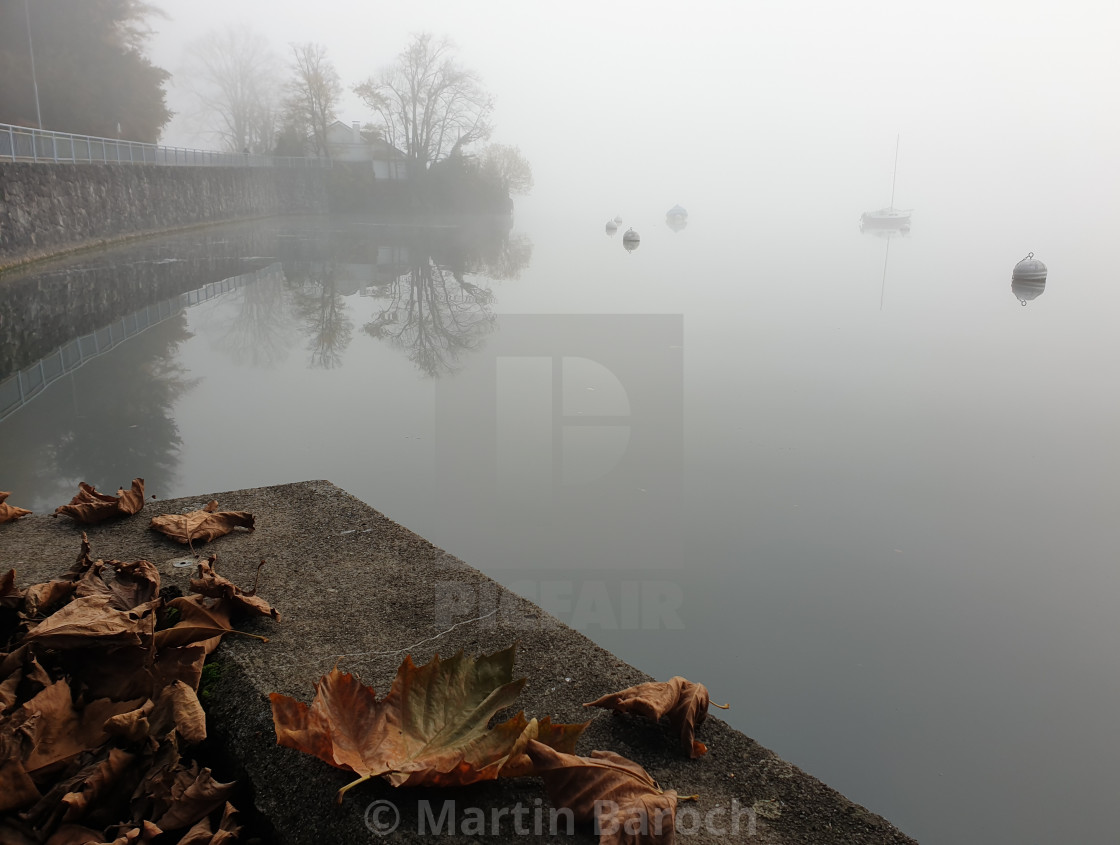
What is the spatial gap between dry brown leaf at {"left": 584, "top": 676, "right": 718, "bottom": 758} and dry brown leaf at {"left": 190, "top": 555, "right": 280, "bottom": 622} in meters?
0.80

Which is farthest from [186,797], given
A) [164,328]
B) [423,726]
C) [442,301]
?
[442,301]

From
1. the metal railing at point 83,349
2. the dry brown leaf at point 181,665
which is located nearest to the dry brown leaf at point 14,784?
the dry brown leaf at point 181,665

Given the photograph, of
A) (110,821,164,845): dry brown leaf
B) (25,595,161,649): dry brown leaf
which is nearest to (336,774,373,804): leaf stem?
(110,821,164,845): dry brown leaf

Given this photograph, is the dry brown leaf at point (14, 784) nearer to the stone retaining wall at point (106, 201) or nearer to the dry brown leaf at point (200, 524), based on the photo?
the dry brown leaf at point (200, 524)

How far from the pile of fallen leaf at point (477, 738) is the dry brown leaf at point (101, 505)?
1.39m

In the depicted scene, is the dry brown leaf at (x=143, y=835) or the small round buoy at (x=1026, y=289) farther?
the small round buoy at (x=1026, y=289)

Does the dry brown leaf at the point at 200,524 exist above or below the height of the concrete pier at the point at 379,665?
above

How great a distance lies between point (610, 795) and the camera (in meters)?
1.43

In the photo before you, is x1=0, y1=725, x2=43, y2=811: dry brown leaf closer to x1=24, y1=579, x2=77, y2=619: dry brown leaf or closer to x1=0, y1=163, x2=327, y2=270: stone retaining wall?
x1=24, y1=579, x2=77, y2=619: dry brown leaf

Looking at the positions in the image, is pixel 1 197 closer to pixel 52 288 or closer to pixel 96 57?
pixel 52 288

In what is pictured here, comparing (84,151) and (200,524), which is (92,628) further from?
(84,151)

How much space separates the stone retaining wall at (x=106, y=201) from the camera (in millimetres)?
13695

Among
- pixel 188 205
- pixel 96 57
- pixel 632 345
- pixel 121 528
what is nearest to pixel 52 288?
pixel 632 345

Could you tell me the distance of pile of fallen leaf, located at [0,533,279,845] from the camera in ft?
4.79
